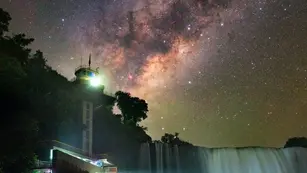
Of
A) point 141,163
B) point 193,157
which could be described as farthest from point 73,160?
point 193,157

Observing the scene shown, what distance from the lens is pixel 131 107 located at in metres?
49.7

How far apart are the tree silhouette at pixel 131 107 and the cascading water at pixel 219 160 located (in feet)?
37.2

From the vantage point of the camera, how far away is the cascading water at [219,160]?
3816 centimetres

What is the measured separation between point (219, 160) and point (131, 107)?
1515cm

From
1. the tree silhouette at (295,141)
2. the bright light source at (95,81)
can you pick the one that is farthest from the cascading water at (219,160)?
the tree silhouette at (295,141)

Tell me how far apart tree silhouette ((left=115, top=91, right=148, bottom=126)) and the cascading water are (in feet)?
37.2

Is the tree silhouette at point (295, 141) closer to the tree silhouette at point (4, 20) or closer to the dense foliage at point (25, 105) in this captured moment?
the dense foliage at point (25, 105)

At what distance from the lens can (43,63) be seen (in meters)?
30.1

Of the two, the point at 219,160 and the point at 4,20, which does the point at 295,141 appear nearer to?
the point at 219,160

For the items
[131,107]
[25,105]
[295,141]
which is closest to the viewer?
[25,105]

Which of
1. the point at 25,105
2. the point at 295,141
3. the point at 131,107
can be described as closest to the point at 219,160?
the point at 131,107

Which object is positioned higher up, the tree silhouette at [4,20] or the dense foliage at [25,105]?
the tree silhouette at [4,20]

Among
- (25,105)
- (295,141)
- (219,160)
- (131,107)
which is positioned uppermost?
(131,107)

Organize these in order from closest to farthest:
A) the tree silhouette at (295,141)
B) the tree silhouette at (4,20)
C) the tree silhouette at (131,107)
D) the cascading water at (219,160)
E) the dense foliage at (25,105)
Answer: the dense foliage at (25,105), the tree silhouette at (4,20), the cascading water at (219,160), the tree silhouette at (131,107), the tree silhouette at (295,141)
